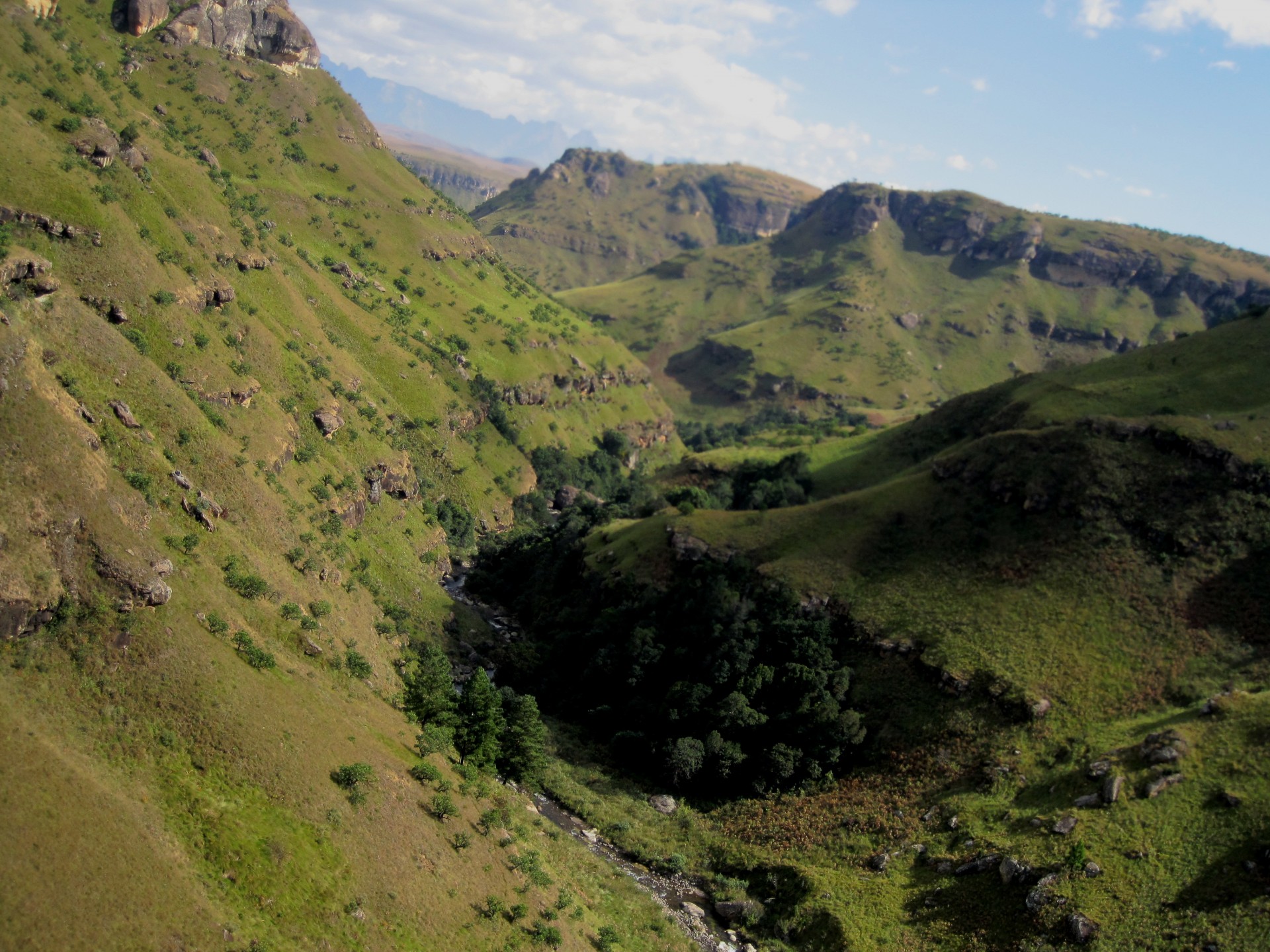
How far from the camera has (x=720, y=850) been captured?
6875cm

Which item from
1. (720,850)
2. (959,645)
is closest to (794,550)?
(959,645)

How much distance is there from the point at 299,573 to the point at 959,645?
64561mm

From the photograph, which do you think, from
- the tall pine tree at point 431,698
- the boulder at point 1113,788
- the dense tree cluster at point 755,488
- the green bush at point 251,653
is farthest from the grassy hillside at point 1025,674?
the green bush at point 251,653

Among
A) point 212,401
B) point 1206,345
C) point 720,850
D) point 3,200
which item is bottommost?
point 720,850

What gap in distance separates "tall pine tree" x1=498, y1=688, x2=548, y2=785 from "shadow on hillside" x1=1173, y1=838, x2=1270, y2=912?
45815 millimetres

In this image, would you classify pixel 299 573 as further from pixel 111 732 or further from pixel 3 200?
pixel 3 200

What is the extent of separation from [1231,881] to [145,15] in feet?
761

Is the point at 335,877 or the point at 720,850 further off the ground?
the point at 335,877

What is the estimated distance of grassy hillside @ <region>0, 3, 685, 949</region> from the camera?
Answer: 1547 inches

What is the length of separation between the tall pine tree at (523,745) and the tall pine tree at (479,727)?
3.65 ft

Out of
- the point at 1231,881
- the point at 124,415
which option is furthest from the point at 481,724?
the point at 1231,881

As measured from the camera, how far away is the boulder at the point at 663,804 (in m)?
74.8

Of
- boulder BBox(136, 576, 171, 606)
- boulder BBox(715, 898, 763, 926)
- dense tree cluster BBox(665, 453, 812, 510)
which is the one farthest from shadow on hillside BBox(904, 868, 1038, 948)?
dense tree cluster BBox(665, 453, 812, 510)

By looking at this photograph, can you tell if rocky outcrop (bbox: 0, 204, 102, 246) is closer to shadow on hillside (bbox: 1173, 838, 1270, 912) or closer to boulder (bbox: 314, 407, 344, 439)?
boulder (bbox: 314, 407, 344, 439)
